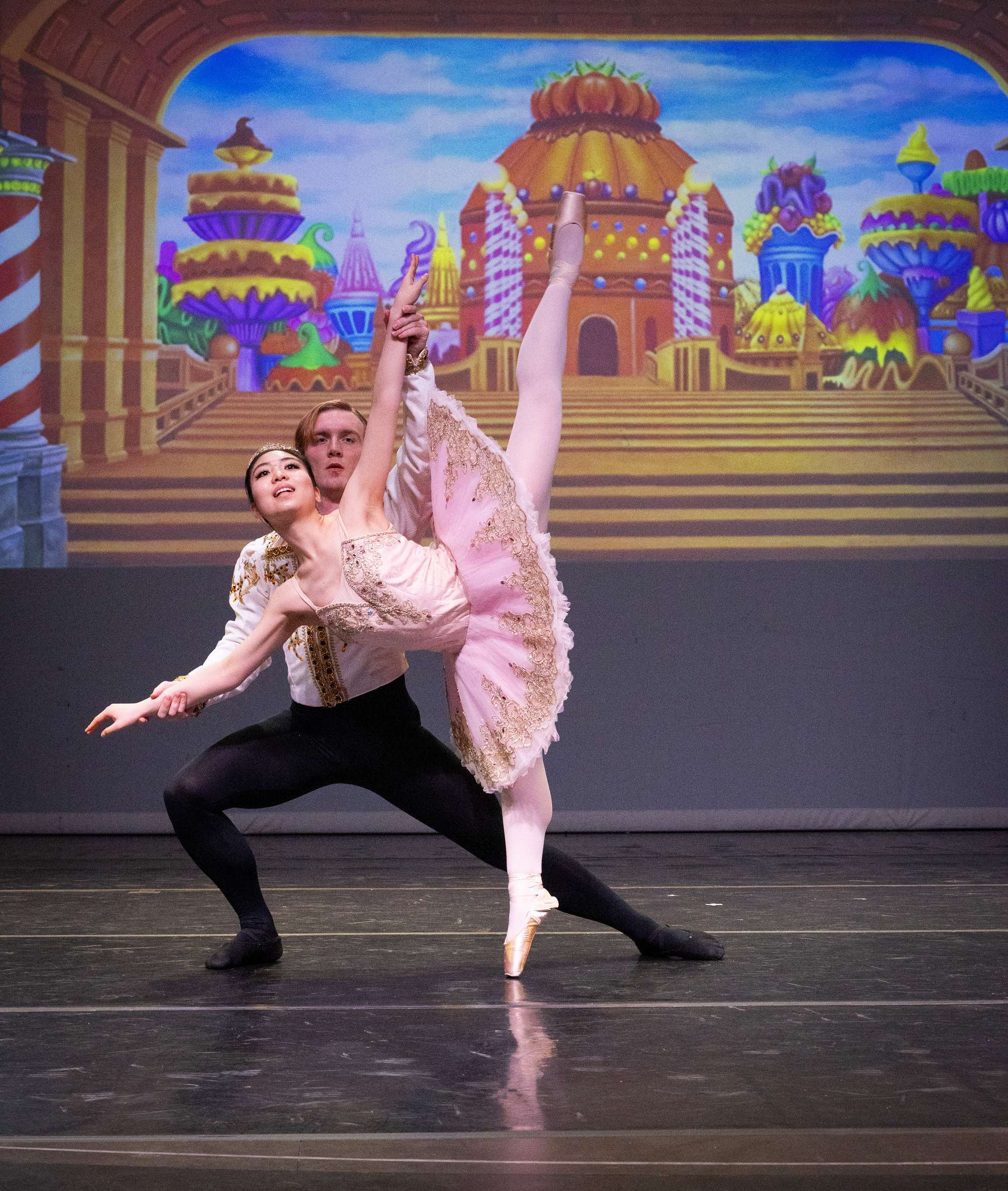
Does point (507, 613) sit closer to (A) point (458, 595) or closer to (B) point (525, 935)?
(A) point (458, 595)

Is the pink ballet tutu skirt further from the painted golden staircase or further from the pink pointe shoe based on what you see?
the painted golden staircase

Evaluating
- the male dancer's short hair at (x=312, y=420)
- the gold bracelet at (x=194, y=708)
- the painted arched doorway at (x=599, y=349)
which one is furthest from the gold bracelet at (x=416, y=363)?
the painted arched doorway at (x=599, y=349)

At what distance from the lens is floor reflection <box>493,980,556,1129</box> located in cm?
149

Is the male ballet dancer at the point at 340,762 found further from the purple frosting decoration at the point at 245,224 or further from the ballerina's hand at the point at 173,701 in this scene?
the purple frosting decoration at the point at 245,224

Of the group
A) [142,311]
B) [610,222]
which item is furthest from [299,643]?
[610,222]

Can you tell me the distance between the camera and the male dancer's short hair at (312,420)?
91.8 inches

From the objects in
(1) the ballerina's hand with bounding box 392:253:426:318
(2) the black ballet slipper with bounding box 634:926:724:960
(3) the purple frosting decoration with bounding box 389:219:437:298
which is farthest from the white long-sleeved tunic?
(3) the purple frosting decoration with bounding box 389:219:437:298

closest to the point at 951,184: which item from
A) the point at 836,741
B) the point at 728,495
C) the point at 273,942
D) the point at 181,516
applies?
the point at 728,495

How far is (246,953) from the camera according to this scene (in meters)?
2.28

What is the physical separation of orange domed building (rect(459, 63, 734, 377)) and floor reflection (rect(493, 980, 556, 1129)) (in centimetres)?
264

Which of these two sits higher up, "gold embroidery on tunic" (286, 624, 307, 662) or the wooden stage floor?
"gold embroidery on tunic" (286, 624, 307, 662)

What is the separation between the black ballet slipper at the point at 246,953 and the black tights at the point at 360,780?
0.13m

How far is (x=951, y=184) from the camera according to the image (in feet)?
13.8

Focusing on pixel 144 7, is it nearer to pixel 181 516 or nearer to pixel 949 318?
pixel 181 516
